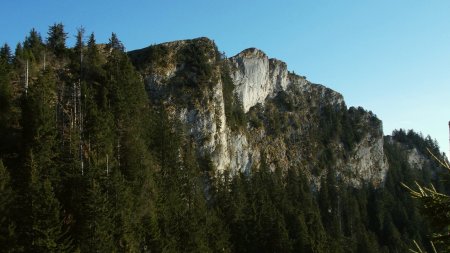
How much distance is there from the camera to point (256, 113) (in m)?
144

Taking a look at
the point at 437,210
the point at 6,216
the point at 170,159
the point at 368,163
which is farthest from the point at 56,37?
the point at 368,163

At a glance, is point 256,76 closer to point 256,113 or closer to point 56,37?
point 256,113

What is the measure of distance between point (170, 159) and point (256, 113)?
250 feet

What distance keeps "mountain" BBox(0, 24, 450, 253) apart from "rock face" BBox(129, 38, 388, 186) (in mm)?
452

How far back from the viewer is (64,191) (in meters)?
44.4

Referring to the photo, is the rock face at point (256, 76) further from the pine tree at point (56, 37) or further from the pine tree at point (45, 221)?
the pine tree at point (45, 221)

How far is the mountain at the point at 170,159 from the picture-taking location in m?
41.8

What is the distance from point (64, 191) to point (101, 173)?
3.76 metres

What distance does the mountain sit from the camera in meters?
41.8

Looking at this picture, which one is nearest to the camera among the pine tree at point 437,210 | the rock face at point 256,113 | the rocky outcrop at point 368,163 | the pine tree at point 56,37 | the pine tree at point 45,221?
the pine tree at point 437,210

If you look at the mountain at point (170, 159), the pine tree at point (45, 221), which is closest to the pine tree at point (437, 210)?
the mountain at point (170, 159)

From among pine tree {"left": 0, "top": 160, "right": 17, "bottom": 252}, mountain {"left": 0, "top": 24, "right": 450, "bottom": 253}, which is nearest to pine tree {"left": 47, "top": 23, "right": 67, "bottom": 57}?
mountain {"left": 0, "top": 24, "right": 450, "bottom": 253}

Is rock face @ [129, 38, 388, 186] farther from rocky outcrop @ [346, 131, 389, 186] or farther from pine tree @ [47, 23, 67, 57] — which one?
pine tree @ [47, 23, 67, 57]

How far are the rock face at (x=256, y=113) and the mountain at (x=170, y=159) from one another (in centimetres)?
45
